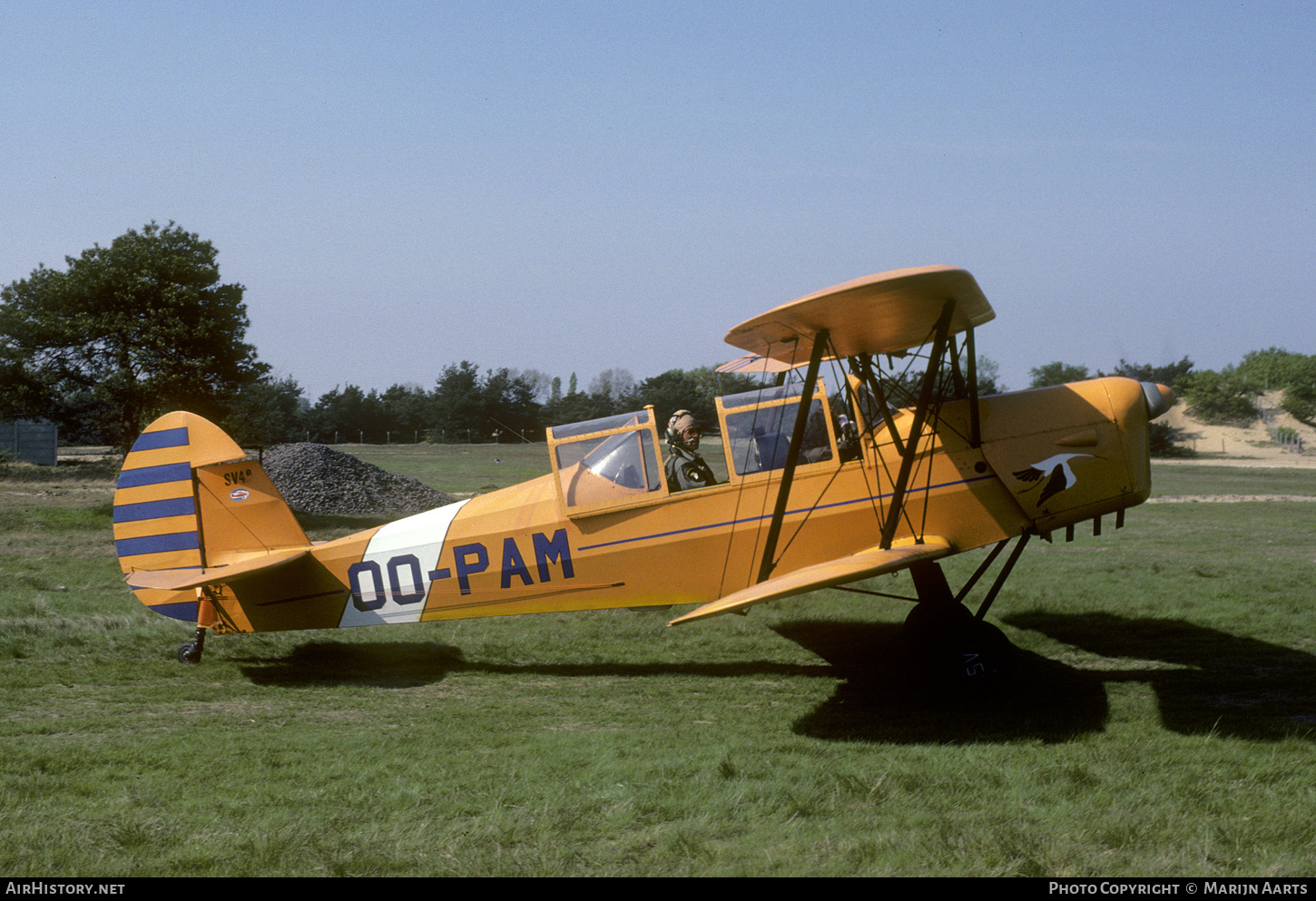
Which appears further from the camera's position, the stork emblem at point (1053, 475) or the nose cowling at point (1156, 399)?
the nose cowling at point (1156, 399)

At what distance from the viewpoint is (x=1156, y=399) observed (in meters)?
6.75

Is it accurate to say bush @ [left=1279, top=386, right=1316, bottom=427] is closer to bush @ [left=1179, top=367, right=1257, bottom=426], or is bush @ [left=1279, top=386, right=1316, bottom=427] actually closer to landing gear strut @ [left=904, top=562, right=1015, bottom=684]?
bush @ [left=1179, top=367, right=1257, bottom=426]

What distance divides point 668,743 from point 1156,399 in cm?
464

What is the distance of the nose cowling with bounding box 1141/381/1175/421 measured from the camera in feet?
21.9

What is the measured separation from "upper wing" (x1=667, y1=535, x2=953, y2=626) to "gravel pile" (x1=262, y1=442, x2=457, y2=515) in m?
Answer: 15.9

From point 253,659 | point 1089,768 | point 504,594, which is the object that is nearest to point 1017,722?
point 1089,768

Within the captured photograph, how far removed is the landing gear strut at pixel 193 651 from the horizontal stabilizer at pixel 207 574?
65cm

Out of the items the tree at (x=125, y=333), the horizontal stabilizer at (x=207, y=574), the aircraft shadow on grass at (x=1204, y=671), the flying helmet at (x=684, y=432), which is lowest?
the aircraft shadow on grass at (x=1204, y=671)

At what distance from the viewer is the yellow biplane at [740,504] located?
642 cm

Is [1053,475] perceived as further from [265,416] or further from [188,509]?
[265,416]

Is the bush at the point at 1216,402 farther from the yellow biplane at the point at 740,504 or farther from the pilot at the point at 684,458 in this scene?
the pilot at the point at 684,458

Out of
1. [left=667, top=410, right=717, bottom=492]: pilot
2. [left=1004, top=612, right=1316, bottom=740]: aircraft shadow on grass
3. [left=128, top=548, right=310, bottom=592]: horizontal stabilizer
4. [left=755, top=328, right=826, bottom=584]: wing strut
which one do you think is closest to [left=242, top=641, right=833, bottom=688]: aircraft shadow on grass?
[left=128, top=548, right=310, bottom=592]: horizontal stabilizer

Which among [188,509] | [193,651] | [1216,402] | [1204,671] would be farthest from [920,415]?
[1216,402]

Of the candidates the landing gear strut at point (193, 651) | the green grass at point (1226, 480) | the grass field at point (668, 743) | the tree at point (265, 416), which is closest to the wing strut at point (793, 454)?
the grass field at point (668, 743)
